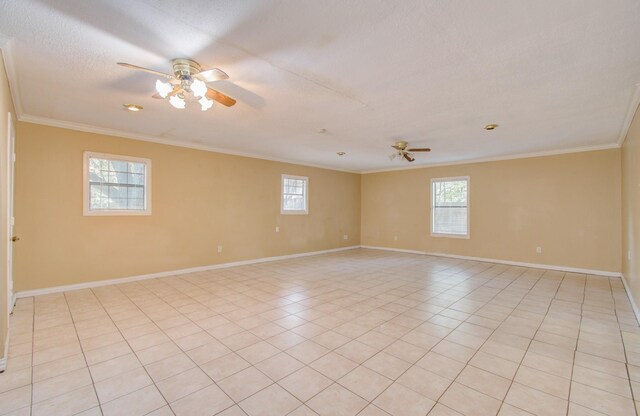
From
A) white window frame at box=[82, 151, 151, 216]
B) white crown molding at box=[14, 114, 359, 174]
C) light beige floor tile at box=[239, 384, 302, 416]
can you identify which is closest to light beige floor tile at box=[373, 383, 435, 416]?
light beige floor tile at box=[239, 384, 302, 416]

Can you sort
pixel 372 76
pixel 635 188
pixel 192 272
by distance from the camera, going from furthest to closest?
pixel 192 272
pixel 635 188
pixel 372 76

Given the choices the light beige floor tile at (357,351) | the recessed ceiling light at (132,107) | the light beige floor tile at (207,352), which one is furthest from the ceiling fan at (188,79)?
the light beige floor tile at (357,351)

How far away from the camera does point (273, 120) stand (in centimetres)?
398

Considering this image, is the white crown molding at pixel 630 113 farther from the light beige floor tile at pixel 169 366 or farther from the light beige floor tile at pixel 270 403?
the light beige floor tile at pixel 169 366

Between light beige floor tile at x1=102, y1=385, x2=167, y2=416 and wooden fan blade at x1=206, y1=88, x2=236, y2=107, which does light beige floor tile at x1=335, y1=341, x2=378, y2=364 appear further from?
wooden fan blade at x1=206, y1=88, x2=236, y2=107

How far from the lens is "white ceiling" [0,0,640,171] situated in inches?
70.3

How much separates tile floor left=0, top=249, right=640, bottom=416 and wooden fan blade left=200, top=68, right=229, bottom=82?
7.51 ft

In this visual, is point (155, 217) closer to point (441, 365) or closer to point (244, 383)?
point (244, 383)

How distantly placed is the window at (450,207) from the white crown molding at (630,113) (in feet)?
9.12

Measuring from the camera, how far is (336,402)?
6.15ft

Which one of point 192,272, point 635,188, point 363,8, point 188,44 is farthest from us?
point 192,272

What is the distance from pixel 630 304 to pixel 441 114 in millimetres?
3439

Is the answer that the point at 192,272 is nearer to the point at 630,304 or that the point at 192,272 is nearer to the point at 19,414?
the point at 19,414

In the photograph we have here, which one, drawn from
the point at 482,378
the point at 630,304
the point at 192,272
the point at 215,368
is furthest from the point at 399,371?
the point at 192,272
